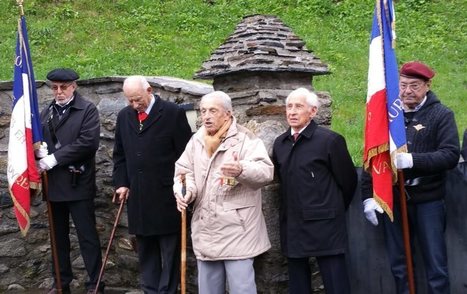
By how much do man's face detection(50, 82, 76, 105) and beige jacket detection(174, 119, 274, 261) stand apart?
1.67 metres

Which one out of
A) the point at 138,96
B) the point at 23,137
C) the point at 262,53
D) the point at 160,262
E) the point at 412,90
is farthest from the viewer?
the point at 23,137

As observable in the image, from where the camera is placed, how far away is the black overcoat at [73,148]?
21.0ft

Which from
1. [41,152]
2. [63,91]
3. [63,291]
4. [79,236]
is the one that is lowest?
[63,291]

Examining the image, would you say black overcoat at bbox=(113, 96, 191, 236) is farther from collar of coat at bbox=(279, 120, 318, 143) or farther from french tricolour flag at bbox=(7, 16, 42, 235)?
collar of coat at bbox=(279, 120, 318, 143)

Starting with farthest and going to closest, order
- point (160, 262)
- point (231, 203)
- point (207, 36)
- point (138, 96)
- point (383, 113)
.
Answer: point (207, 36), point (160, 262), point (138, 96), point (231, 203), point (383, 113)

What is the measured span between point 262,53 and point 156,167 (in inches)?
45.6

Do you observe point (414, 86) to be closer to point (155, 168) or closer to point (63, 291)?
point (155, 168)

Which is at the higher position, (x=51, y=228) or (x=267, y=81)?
(x=267, y=81)

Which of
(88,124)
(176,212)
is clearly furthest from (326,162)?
(88,124)

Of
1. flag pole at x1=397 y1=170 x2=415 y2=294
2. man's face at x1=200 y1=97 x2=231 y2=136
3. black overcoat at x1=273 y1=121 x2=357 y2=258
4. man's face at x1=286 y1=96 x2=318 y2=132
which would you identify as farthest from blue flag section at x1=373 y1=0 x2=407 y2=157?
man's face at x1=200 y1=97 x2=231 y2=136

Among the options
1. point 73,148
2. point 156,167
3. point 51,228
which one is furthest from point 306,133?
point 51,228

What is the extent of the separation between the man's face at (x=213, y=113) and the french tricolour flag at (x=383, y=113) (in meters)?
0.94

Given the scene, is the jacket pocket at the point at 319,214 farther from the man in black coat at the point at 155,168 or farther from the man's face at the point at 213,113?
the man in black coat at the point at 155,168

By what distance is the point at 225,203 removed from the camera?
5.19 meters
